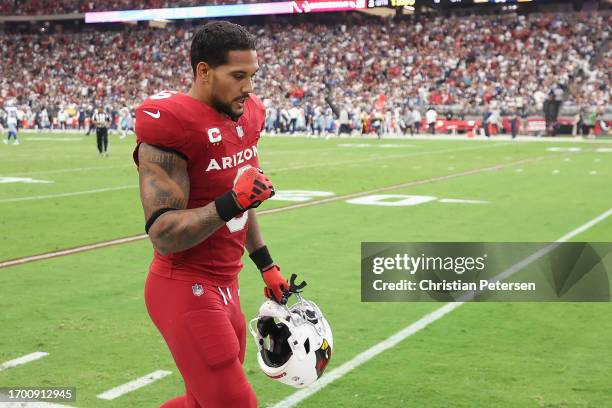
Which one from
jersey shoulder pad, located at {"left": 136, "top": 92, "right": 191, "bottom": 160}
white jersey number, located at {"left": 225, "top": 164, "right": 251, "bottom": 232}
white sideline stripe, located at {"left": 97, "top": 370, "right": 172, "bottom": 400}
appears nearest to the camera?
jersey shoulder pad, located at {"left": 136, "top": 92, "right": 191, "bottom": 160}

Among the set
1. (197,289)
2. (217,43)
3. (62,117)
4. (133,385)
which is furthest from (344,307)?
(62,117)

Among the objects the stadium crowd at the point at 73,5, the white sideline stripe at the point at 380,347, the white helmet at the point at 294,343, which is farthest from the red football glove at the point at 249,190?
the stadium crowd at the point at 73,5

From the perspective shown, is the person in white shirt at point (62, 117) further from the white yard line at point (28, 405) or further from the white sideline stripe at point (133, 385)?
the white yard line at point (28, 405)

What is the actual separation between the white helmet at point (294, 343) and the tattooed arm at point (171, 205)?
596mm

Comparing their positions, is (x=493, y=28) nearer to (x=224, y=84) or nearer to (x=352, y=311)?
(x=352, y=311)

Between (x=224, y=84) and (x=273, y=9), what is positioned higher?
(x=273, y=9)

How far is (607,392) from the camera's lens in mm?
4375

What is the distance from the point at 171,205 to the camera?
277 centimetres

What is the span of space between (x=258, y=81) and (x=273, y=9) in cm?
488

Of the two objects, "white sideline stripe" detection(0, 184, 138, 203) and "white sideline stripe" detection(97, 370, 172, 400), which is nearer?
"white sideline stripe" detection(97, 370, 172, 400)

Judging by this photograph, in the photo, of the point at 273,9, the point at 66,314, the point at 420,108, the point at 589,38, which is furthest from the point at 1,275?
the point at 273,9

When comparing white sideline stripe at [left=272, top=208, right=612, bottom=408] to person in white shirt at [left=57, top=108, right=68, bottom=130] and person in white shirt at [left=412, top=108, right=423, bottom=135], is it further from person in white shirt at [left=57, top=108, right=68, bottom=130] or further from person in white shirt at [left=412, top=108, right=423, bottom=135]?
person in white shirt at [left=57, top=108, right=68, bottom=130]

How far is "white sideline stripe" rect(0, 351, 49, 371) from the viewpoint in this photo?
15.5 feet

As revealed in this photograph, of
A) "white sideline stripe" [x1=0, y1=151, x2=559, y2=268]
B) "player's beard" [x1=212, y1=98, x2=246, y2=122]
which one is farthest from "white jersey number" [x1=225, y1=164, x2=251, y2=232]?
"white sideline stripe" [x1=0, y1=151, x2=559, y2=268]
